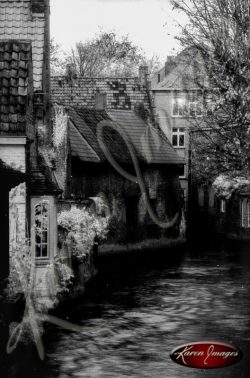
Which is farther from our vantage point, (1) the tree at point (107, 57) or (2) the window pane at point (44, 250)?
(1) the tree at point (107, 57)

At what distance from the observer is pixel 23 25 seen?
2084 cm

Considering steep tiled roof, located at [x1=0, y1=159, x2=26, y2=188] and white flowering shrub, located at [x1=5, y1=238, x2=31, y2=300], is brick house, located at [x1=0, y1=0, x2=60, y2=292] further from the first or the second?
steep tiled roof, located at [x1=0, y1=159, x2=26, y2=188]

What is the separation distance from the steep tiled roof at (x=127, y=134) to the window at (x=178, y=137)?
29.2 ft

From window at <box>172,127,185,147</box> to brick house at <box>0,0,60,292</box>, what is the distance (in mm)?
27018

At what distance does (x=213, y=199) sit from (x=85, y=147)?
16.0 metres

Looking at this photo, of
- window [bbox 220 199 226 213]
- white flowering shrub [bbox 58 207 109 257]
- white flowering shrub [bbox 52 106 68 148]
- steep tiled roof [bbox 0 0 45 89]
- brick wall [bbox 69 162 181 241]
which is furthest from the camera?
window [bbox 220 199 226 213]

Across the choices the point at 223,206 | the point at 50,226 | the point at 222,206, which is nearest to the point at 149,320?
the point at 50,226

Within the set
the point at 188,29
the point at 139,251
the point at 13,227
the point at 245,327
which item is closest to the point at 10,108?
the point at 13,227

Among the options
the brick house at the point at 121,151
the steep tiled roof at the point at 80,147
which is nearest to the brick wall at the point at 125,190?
the brick house at the point at 121,151

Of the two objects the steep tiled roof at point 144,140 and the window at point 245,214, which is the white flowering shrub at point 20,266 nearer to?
the steep tiled roof at point 144,140

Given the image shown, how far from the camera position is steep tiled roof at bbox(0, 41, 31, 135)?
55.2ft

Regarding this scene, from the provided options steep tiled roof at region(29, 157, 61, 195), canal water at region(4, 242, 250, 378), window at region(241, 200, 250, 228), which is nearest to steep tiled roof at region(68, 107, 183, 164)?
window at region(241, 200, 250, 228)

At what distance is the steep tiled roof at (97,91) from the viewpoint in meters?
38.6

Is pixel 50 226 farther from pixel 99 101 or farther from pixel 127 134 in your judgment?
pixel 99 101
